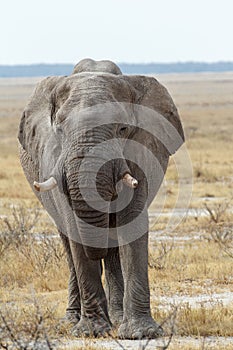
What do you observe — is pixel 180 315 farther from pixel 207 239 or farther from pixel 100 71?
pixel 207 239

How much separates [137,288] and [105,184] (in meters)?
1.12

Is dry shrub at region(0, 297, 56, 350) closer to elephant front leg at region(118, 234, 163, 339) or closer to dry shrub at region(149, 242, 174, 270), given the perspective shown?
elephant front leg at region(118, 234, 163, 339)

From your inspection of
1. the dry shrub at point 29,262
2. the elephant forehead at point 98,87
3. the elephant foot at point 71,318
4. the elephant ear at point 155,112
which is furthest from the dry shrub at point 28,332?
the dry shrub at point 29,262

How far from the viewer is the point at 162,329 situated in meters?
7.63

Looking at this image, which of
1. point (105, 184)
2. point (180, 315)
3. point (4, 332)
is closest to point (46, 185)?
point (105, 184)

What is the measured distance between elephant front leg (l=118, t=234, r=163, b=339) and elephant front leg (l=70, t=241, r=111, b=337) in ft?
0.60

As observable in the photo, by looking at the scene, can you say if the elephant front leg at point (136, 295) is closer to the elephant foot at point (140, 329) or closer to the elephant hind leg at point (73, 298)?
the elephant foot at point (140, 329)

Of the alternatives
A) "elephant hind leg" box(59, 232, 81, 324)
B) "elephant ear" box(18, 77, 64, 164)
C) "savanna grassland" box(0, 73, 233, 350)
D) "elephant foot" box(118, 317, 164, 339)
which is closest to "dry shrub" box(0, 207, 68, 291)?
"savanna grassland" box(0, 73, 233, 350)

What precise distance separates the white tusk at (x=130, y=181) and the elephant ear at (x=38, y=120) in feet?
3.40

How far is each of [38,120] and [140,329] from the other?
184 cm

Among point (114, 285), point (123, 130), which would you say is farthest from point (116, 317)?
point (123, 130)

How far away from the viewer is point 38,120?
8.33m

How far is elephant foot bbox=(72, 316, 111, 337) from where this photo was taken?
7.77 meters

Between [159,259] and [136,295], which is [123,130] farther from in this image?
[159,259]
